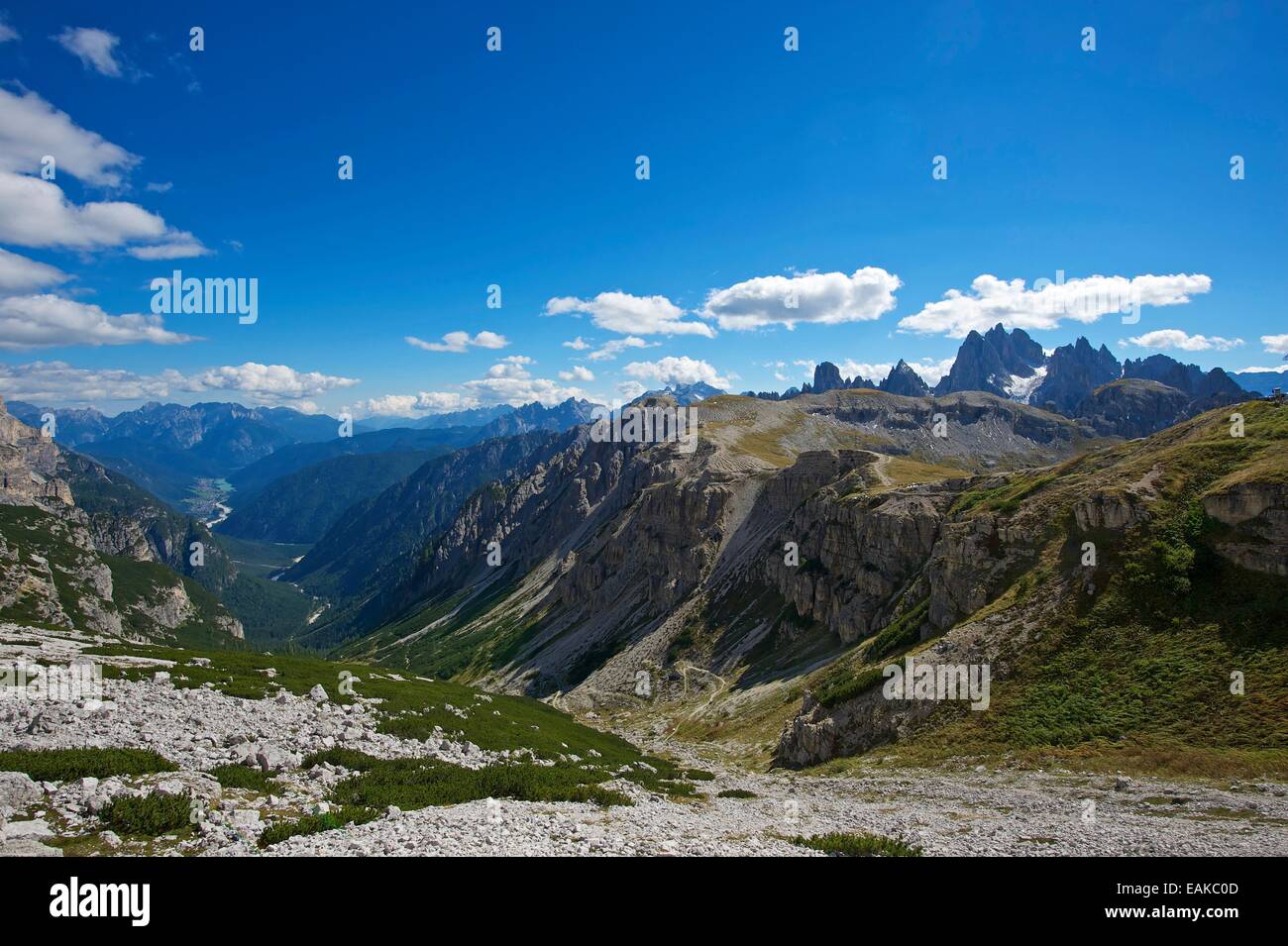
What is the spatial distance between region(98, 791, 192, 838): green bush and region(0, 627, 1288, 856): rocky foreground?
30 centimetres

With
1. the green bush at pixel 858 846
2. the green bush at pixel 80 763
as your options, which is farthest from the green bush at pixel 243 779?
the green bush at pixel 858 846

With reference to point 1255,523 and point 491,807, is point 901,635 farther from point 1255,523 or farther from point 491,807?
point 491,807

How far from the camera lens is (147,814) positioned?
15195 millimetres

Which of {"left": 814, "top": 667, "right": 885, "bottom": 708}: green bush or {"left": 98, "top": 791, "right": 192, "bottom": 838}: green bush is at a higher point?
{"left": 98, "top": 791, "right": 192, "bottom": 838}: green bush

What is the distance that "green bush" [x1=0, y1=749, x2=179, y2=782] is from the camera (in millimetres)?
17328

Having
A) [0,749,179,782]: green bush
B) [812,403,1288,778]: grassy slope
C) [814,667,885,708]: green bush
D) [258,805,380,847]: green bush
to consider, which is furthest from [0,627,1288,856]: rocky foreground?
[814,667,885,708]: green bush

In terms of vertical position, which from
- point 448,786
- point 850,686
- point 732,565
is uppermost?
point 448,786

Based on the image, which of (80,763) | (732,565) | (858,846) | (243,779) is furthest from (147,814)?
(732,565)

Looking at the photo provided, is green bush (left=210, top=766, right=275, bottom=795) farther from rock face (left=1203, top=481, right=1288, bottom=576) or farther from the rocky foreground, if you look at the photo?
rock face (left=1203, top=481, right=1288, bottom=576)

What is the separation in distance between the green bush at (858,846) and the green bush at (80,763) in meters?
20.3

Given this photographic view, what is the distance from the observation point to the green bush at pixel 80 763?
682 inches

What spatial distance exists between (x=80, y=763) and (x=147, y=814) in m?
5.07

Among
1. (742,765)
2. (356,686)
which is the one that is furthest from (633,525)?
(356,686)
